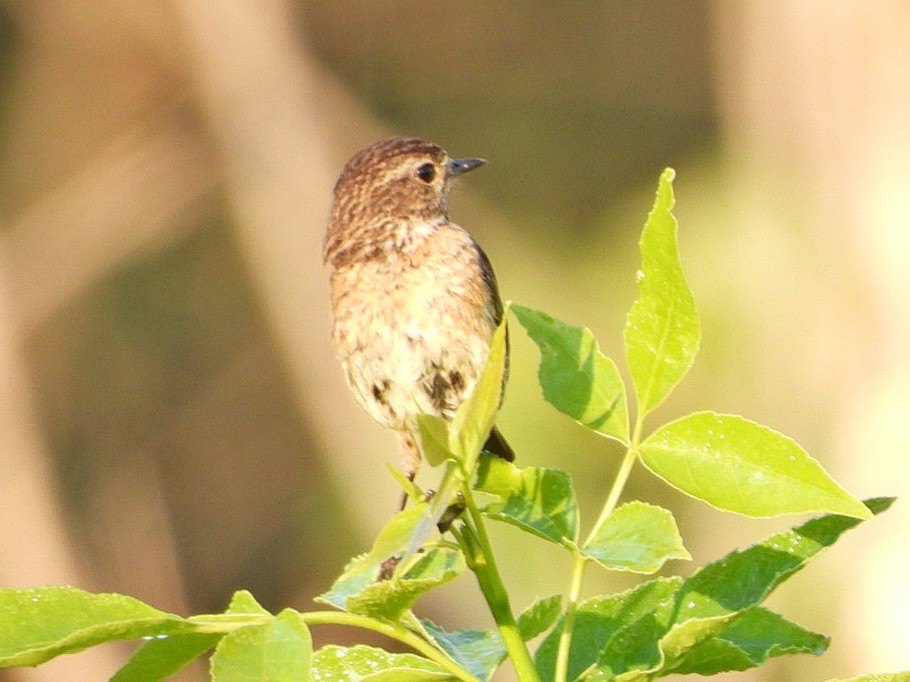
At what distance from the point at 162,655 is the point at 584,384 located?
0.65 meters

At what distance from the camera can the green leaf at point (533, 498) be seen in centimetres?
176

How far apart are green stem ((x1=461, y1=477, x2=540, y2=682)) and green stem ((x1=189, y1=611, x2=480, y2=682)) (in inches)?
2.7

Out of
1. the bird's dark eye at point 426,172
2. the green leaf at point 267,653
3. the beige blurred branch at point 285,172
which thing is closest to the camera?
the green leaf at point 267,653

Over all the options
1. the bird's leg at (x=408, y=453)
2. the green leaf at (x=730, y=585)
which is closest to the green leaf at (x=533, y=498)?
the green leaf at (x=730, y=585)

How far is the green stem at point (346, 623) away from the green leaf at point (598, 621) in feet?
0.83

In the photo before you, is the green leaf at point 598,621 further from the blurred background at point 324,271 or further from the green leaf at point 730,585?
the blurred background at point 324,271

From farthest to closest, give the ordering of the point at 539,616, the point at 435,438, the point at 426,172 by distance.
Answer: the point at 426,172 < the point at 539,616 < the point at 435,438

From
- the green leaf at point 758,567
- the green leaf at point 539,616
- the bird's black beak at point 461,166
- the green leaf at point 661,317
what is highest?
the bird's black beak at point 461,166

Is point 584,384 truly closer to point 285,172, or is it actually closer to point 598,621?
point 598,621

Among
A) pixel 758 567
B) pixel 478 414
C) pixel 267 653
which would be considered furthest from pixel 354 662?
pixel 758 567

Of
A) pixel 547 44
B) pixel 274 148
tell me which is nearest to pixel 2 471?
pixel 274 148

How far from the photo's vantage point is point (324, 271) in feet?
31.3

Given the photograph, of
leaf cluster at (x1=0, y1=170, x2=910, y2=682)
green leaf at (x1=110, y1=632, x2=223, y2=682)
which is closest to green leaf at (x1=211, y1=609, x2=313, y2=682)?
leaf cluster at (x1=0, y1=170, x2=910, y2=682)

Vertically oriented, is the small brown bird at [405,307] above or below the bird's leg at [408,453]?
above
